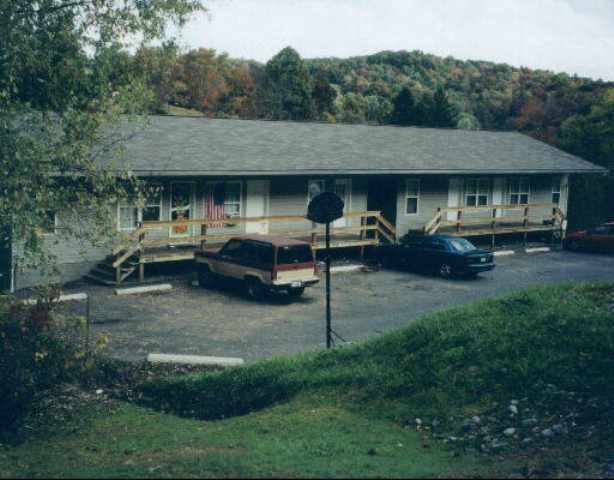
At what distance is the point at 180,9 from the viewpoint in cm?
1741

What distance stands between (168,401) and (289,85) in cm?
5730

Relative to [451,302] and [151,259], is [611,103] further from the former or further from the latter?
[151,259]

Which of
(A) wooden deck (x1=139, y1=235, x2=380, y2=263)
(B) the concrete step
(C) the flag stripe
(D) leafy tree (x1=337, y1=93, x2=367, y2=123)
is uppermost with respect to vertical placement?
(D) leafy tree (x1=337, y1=93, x2=367, y2=123)

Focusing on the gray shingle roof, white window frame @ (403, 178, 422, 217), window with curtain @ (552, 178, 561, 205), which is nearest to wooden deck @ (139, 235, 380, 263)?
the gray shingle roof

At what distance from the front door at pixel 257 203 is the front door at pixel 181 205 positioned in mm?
2372

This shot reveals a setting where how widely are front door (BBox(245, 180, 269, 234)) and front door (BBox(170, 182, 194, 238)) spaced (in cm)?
237

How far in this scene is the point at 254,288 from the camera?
68.2 feet

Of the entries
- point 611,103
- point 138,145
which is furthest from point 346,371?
point 611,103

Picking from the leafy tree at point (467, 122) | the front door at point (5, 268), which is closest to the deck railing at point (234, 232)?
the front door at point (5, 268)

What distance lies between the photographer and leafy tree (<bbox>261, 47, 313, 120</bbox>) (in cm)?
6650

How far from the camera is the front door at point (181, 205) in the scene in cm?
2528

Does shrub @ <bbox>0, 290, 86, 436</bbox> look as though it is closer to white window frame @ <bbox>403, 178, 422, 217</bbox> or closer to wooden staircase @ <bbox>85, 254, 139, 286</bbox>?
wooden staircase @ <bbox>85, 254, 139, 286</bbox>

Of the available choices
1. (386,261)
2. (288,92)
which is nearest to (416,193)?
(386,261)

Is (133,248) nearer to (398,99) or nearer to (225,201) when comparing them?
(225,201)
